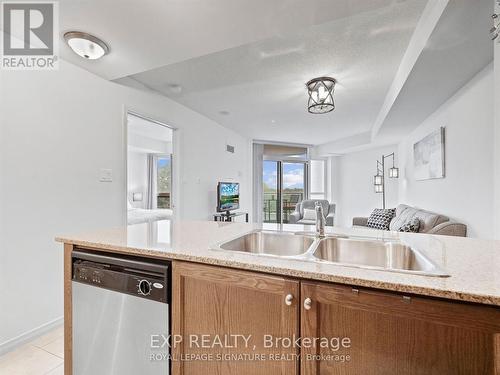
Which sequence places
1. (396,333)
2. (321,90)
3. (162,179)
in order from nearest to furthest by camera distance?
1. (396,333)
2. (321,90)
3. (162,179)

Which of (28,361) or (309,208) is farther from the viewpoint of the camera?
(309,208)

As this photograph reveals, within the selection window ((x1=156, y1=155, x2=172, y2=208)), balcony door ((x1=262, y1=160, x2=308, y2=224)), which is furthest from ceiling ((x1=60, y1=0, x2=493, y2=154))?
window ((x1=156, y1=155, x2=172, y2=208))

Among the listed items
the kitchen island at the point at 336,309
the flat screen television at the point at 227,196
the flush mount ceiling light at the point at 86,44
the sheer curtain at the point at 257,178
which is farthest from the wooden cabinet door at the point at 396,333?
the sheer curtain at the point at 257,178

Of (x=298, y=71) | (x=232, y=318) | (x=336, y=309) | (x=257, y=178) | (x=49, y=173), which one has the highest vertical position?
(x=298, y=71)

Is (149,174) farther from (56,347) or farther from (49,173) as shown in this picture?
(56,347)

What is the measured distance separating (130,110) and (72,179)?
3.29 feet

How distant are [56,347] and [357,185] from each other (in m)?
6.52

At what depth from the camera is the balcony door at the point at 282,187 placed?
6738mm

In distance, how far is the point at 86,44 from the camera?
182 centimetres

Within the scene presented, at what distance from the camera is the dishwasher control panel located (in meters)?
1.07

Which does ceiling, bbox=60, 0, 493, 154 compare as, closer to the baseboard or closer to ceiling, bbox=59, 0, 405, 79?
ceiling, bbox=59, 0, 405, 79

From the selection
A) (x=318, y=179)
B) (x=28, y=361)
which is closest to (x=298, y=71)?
(x=28, y=361)

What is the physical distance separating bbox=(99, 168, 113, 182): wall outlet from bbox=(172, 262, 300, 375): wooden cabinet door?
193cm

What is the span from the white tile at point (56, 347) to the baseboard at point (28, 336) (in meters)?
0.17
